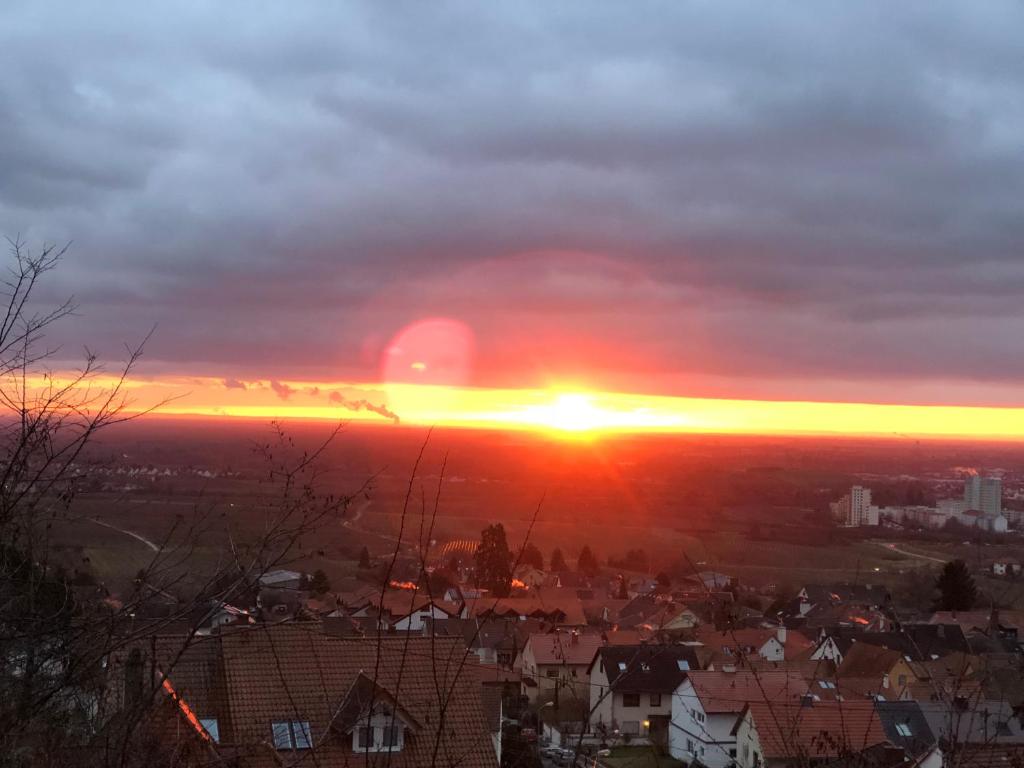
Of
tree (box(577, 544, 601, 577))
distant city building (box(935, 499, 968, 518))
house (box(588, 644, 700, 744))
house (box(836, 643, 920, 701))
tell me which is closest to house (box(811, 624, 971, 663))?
house (box(836, 643, 920, 701))

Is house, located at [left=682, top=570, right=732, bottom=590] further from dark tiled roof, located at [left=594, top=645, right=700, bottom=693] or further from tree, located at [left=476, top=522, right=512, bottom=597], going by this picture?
tree, located at [left=476, top=522, right=512, bottom=597]

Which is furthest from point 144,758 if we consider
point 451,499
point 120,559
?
point 451,499

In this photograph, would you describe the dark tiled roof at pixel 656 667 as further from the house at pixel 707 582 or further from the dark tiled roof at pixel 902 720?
the dark tiled roof at pixel 902 720

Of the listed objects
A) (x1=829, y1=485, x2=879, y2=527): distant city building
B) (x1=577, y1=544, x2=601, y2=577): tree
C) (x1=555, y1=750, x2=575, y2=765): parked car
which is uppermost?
(x1=555, y1=750, x2=575, y2=765): parked car

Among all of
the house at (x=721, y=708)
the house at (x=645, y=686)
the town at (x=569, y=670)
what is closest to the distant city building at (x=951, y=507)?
the town at (x=569, y=670)

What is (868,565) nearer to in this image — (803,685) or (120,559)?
(803,685)

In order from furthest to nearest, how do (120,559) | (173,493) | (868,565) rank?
(868,565)
(120,559)
(173,493)

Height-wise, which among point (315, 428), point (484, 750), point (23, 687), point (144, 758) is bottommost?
point (484, 750)
